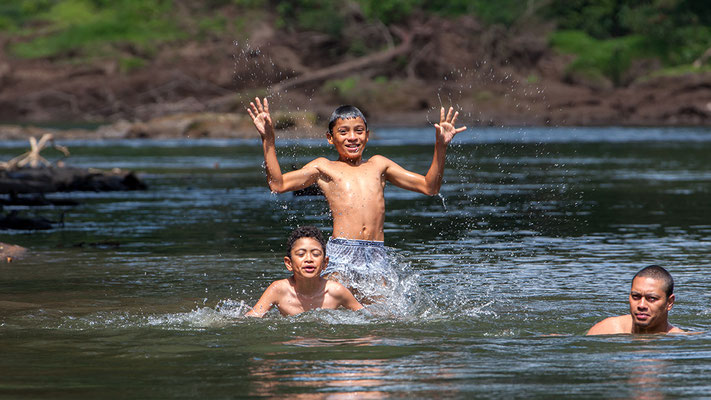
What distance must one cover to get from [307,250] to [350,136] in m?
1.04

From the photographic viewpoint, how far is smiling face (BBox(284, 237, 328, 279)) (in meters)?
8.35

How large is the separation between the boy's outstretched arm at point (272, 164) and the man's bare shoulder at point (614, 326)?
2434mm

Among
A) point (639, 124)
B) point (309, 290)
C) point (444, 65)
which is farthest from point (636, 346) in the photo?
point (444, 65)

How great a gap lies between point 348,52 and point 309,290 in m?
56.7

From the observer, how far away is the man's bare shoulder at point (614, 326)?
26.0 ft

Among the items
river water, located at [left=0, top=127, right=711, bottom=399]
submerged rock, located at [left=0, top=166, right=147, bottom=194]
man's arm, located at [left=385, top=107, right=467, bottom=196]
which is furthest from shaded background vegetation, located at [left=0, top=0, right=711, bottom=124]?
man's arm, located at [left=385, top=107, right=467, bottom=196]

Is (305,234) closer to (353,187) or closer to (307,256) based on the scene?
(307,256)

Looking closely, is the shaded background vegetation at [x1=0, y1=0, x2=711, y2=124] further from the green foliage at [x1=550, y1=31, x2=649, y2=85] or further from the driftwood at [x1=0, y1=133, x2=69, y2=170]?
the driftwood at [x1=0, y1=133, x2=69, y2=170]

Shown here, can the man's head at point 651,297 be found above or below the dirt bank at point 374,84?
below

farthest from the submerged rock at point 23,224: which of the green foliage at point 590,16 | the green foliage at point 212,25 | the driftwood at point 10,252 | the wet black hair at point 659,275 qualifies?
the green foliage at point 212,25

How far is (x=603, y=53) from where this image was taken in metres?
61.2

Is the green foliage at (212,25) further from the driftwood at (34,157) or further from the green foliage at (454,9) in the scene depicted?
the driftwood at (34,157)

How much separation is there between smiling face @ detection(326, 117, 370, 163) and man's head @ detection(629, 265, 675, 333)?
2.34m

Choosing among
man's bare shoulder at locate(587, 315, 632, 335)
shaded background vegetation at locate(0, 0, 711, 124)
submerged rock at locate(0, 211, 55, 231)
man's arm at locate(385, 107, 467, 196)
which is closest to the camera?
man's bare shoulder at locate(587, 315, 632, 335)
